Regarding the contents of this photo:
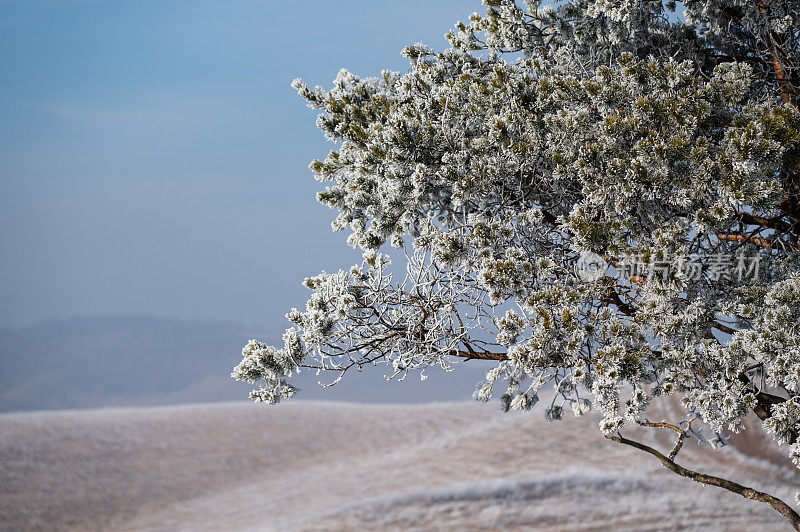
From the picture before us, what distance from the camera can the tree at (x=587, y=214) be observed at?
16.8ft

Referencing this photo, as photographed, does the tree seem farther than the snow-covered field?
No

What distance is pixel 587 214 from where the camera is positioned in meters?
5.30

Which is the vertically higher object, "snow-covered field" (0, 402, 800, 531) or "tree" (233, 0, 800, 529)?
"tree" (233, 0, 800, 529)

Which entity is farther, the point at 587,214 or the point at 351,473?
the point at 351,473

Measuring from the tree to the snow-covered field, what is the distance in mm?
8369

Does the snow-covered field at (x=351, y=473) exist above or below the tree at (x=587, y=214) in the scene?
below

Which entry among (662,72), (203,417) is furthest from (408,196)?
(203,417)

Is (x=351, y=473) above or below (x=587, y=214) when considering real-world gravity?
below

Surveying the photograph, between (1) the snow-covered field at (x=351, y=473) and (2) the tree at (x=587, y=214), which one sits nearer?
(2) the tree at (x=587, y=214)

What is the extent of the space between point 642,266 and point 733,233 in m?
2.69

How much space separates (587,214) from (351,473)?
45.8ft

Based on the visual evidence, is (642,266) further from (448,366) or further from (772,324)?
(448,366)

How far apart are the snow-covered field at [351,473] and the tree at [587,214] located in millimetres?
8369

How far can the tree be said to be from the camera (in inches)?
Result: 201
